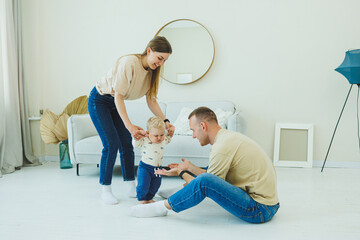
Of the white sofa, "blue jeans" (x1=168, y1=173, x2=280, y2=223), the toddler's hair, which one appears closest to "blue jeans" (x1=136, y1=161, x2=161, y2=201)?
the toddler's hair

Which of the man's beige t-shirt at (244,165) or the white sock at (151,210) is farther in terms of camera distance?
the white sock at (151,210)

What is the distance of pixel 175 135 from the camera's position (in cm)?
346

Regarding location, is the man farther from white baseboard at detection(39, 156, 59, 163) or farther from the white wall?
white baseboard at detection(39, 156, 59, 163)

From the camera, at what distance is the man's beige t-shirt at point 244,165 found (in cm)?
189

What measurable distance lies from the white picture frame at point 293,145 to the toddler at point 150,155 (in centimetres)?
205

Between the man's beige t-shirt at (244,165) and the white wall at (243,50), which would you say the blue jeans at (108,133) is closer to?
the man's beige t-shirt at (244,165)

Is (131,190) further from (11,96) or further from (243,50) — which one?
(243,50)

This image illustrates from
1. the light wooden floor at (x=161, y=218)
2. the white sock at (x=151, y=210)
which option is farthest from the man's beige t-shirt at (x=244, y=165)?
the white sock at (x=151, y=210)

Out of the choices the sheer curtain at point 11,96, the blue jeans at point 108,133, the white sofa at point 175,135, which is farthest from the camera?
the sheer curtain at point 11,96

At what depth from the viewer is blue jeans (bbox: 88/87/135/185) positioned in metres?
2.43

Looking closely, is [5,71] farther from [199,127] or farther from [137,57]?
[199,127]

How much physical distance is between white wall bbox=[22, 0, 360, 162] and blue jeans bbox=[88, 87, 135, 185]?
1724mm

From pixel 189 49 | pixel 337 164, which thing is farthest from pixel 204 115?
pixel 337 164

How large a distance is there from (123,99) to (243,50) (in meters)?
2.12
